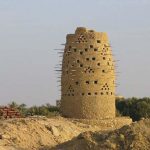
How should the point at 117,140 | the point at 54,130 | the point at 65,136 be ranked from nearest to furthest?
the point at 117,140 < the point at 54,130 < the point at 65,136

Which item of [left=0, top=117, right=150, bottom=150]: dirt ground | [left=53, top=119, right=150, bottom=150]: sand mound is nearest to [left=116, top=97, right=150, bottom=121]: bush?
[left=0, top=117, right=150, bottom=150]: dirt ground

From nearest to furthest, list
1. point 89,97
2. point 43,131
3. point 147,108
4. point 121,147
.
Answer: point 121,147
point 43,131
point 89,97
point 147,108

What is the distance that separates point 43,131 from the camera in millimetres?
22359

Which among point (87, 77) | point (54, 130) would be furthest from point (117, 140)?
point (87, 77)

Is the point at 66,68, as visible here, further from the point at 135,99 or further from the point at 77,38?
the point at 135,99

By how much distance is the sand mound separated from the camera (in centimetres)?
1751

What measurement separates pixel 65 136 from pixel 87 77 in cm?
509

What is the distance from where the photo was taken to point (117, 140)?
17797 mm

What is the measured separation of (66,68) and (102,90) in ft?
7.54

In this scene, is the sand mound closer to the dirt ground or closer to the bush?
the dirt ground

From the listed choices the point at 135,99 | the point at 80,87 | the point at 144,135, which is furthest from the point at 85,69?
the point at 135,99

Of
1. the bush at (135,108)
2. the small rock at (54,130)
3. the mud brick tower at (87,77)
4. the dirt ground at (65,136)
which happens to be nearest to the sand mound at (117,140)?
the dirt ground at (65,136)

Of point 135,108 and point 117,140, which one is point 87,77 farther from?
point 135,108

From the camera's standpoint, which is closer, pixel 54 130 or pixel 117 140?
pixel 117 140
